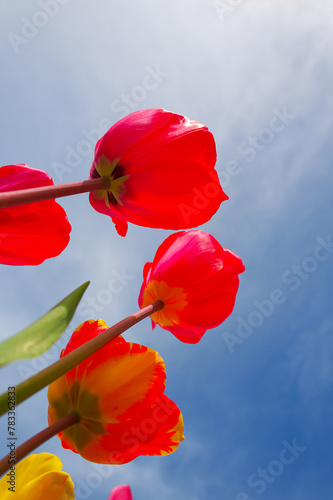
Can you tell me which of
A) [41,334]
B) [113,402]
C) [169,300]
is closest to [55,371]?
[41,334]

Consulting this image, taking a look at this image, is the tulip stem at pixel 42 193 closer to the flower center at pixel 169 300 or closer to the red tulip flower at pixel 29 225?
the red tulip flower at pixel 29 225

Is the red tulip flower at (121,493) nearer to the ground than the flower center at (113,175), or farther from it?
nearer to the ground

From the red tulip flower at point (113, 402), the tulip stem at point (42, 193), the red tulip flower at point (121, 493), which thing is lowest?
the red tulip flower at point (113, 402)

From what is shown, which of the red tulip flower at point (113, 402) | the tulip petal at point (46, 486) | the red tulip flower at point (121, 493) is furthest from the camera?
the red tulip flower at point (113, 402)

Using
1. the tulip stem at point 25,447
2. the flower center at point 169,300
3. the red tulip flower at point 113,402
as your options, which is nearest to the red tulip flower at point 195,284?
the flower center at point 169,300

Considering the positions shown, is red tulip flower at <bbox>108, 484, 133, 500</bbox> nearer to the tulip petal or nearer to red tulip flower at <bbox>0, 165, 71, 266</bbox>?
the tulip petal

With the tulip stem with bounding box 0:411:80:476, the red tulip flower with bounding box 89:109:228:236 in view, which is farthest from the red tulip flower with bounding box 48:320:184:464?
the red tulip flower with bounding box 89:109:228:236
